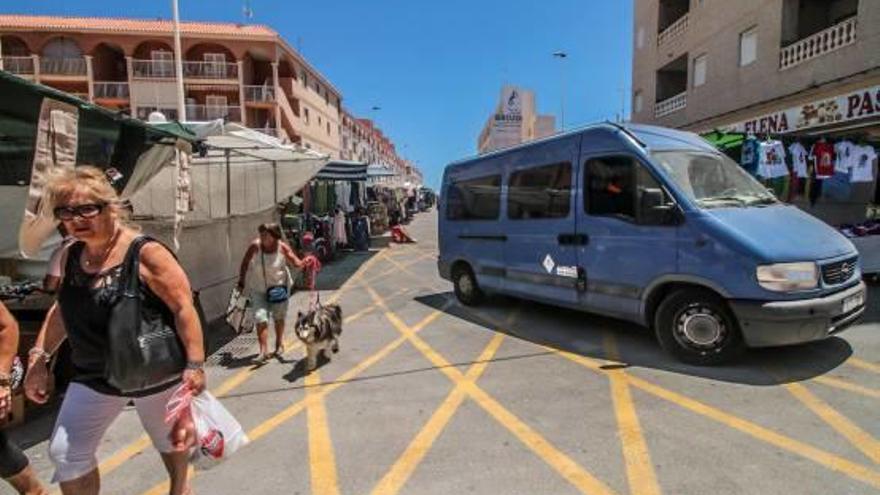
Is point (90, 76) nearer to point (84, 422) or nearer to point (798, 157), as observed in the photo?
point (798, 157)

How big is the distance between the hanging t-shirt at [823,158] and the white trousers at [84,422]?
10.8 m

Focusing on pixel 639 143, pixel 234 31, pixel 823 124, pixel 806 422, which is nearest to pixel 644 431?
pixel 806 422

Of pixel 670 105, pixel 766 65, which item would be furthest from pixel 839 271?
pixel 670 105

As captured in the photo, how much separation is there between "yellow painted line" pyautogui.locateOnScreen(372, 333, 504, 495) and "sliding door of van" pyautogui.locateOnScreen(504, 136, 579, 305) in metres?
1.75

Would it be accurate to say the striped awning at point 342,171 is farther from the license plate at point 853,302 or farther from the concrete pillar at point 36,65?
the concrete pillar at point 36,65

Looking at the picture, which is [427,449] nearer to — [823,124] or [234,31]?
[823,124]

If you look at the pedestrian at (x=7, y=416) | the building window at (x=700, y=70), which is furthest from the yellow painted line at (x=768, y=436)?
the building window at (x=700, y=70)

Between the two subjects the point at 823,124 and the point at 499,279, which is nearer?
the point at 499,279

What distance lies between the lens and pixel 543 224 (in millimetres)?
7051

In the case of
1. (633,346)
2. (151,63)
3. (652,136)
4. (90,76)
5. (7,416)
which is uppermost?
(151,63)

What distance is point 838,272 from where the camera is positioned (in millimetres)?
5094

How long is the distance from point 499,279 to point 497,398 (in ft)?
11.0

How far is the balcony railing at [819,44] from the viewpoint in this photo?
38.4 feet

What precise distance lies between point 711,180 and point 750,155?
4.40 meters
